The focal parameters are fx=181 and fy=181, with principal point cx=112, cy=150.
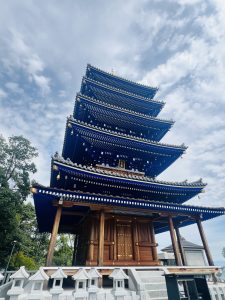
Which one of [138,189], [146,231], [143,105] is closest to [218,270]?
[146,231]

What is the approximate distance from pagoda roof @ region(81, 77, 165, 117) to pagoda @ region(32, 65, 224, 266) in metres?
0.13

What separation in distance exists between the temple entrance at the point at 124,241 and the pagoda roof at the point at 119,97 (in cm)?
1151

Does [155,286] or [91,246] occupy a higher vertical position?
[91,246]

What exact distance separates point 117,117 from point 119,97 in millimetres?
3361

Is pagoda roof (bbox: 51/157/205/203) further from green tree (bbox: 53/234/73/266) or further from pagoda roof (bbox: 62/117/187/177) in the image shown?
green tree (bbox: 53/234/73/266)

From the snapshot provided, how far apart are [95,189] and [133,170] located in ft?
13.8

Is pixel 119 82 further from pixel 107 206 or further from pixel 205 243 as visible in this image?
pixel 205 243

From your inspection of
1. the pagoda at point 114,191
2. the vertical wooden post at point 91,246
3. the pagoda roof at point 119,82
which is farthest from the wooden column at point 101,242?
the pagoda roof at point 119,82

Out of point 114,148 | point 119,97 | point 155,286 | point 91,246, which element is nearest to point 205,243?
point 155,286

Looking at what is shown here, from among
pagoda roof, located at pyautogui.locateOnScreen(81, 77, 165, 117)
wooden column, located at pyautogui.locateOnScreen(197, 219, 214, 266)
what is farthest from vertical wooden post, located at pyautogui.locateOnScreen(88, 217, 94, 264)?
pagoda roof, located at pyautogui.locateOnScreen(81, 77, 165, 117)

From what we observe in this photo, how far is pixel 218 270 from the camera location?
1000cm

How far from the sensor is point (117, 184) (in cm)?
1202

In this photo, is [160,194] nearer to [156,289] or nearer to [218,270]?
[218,270]

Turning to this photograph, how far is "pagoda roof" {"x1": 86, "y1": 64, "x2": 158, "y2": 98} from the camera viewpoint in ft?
62.2
